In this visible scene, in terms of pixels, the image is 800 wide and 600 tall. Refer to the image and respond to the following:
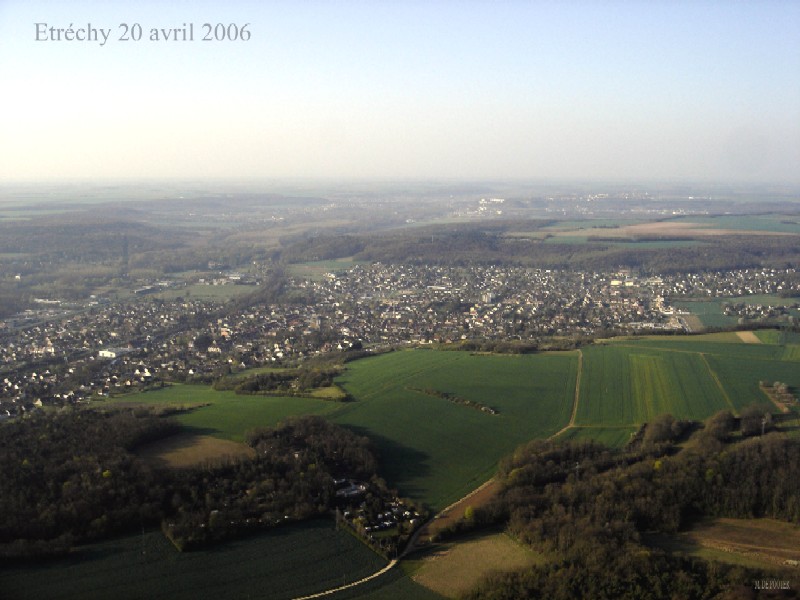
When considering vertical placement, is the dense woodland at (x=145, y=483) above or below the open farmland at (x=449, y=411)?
above

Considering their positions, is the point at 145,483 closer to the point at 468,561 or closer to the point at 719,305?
the point at 468,561

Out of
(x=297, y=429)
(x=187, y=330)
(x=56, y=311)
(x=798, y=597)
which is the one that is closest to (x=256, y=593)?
(x=297, y=429)

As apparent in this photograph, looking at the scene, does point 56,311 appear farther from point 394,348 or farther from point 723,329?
point 723,329

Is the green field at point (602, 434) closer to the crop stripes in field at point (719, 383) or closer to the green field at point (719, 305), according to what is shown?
the crop stripes in field at point (719, 383)

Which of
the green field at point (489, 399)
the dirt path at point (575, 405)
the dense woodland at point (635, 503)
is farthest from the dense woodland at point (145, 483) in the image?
the dirt path at point (575, 405)

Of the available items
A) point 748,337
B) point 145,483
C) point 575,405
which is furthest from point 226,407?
point 748,337

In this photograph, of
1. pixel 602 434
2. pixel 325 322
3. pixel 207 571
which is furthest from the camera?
pixel 325 322

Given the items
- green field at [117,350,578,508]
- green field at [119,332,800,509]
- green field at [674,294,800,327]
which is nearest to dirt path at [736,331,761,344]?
green field at [119,332,800,509]
